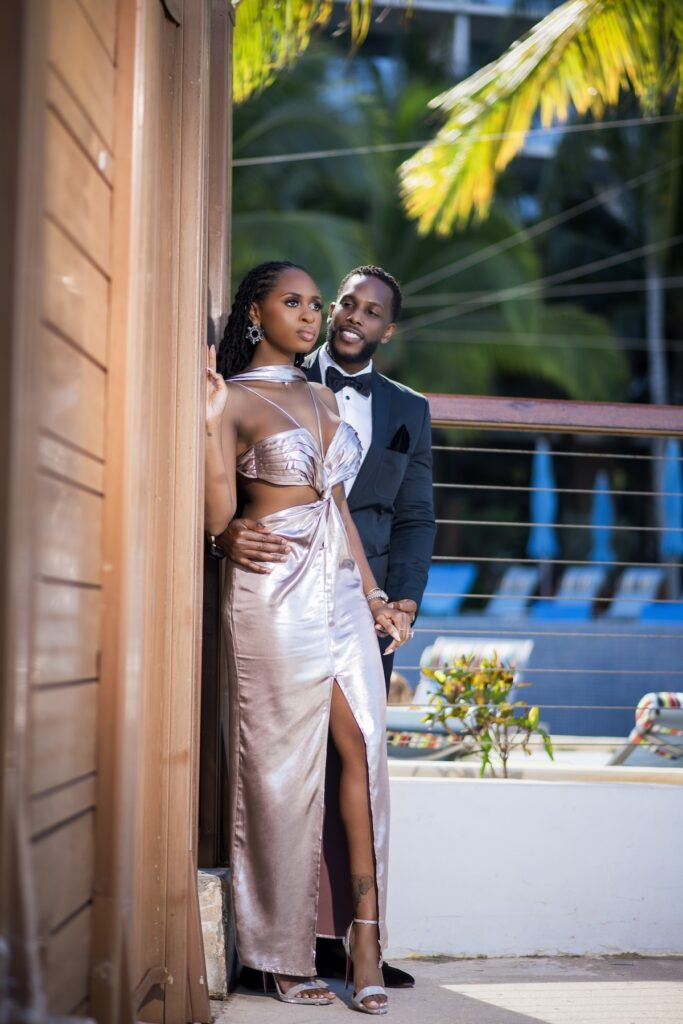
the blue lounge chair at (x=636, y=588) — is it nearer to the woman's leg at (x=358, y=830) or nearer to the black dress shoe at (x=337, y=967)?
the black dress shoe at (x=337, y=967)

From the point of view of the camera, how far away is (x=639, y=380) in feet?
84.0

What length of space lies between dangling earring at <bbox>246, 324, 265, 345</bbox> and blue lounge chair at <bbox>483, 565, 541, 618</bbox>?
15004mm

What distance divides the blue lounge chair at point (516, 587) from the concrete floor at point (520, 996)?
14.4 metres

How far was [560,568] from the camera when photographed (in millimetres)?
22047

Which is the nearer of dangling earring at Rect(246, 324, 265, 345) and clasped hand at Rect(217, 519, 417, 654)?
clasped hand at Rect(217, 519, 417, 654)

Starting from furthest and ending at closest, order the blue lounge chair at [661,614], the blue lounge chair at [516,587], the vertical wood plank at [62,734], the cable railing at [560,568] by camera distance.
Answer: the blue lounge chair at [516,587]
the blue lounge chair at [661,614]
the cable railing at [560,568]
the vertical wood plank at [62,734]

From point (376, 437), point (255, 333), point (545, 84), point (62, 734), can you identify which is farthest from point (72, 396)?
point (545, 84)

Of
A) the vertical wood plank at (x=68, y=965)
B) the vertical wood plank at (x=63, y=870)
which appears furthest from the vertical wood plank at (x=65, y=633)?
the vertical wood plank at (x=68, y=965)

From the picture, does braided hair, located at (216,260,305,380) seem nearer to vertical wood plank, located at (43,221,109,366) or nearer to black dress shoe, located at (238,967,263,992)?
vertical wood plank, located at (43,221,109,366)

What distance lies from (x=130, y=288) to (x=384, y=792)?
5.75 feet

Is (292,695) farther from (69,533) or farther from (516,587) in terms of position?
(516,587)

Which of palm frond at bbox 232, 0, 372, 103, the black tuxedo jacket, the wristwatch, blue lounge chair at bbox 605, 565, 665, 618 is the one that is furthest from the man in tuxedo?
blue lounge chair at bbox 605, 565, 665, 618

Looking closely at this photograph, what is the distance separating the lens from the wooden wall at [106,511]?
196 centimetres

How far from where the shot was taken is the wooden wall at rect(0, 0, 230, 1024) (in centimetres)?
196
